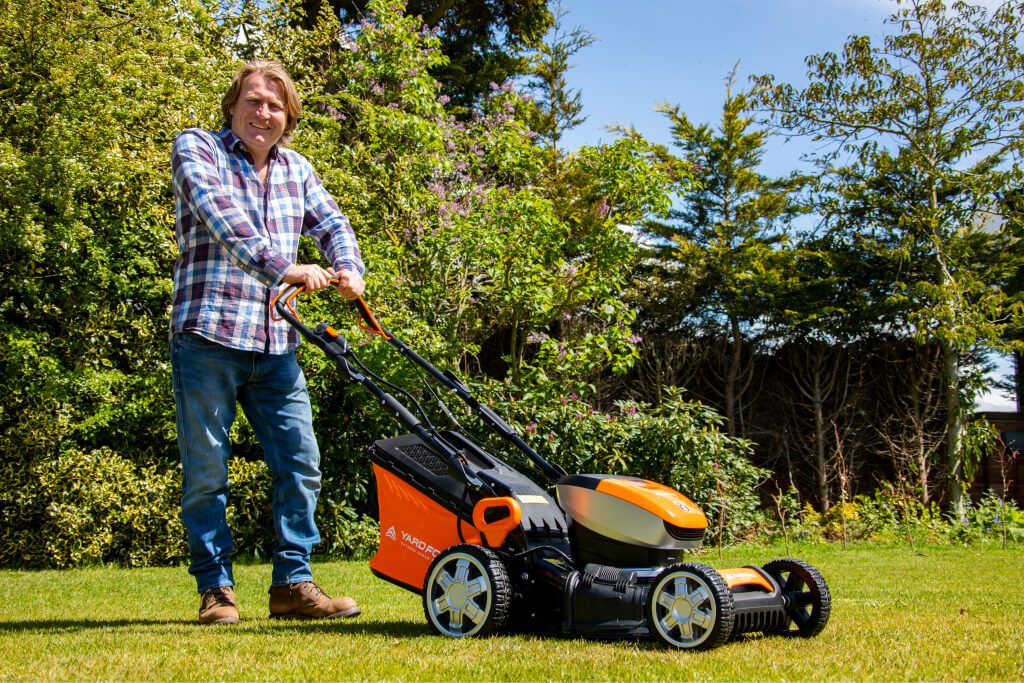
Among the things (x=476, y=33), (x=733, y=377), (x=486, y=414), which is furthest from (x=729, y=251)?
(x=486, y=414)

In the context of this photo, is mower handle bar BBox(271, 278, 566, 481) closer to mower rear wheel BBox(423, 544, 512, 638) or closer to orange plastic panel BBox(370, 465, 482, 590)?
orange plastic panel BBox(370, 465, 482, 590)

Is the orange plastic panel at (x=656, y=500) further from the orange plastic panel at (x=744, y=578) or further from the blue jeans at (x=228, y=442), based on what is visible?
the blue jeans at (x=228, y=442)

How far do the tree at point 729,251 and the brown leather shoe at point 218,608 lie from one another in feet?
27.5

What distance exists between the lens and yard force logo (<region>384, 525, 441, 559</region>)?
3.27 meters

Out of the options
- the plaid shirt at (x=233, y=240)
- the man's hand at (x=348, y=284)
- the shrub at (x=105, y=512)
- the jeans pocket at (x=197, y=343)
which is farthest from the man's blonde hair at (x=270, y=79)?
the shrub at (x=105, y=512)

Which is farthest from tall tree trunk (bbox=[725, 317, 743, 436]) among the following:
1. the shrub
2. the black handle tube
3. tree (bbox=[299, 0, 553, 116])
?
the black handle tube

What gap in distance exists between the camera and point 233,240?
10.2 feet

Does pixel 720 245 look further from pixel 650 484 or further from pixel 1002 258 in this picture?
pixel 650 484

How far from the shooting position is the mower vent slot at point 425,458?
3316 millimetres

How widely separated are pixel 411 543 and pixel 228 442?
70 centimetres

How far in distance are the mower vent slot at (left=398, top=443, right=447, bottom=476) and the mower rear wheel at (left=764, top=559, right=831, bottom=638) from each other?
109 cm

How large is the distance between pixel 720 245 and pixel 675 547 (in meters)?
8.84

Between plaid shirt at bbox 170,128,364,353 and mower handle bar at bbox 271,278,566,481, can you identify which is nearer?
plaid shirt at bbox 170,128,364,353

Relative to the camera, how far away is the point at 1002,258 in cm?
1062
